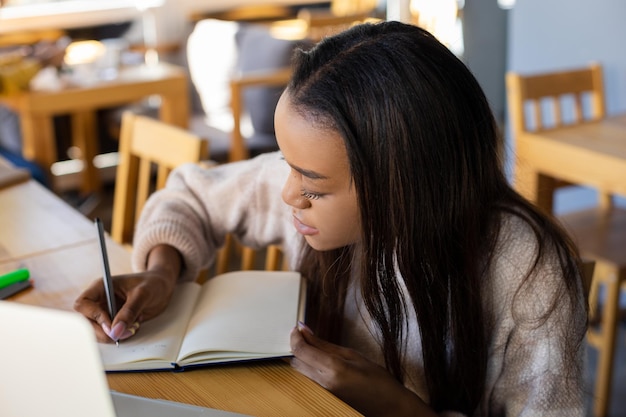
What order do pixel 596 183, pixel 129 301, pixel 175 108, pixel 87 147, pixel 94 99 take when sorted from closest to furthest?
pixel 129 301 < pixel 596 183 < pixel 94 99 < pixel 175 108 < pixel 87 147

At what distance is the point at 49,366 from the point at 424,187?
473 millimetres

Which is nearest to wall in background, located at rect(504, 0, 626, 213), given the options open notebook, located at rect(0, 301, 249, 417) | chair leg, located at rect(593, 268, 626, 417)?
chair leg, located at rect(593, 268, 626, 417)

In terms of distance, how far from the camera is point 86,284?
3.76 ft

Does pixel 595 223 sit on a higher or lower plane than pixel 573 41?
lower

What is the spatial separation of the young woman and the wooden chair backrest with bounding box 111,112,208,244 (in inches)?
22.2

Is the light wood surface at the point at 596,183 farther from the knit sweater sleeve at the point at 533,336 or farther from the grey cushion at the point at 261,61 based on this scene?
the grey cushion at the point at 261,61

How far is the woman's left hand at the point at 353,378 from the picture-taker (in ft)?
2.77

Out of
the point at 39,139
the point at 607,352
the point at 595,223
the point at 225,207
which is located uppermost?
the point at 225,207

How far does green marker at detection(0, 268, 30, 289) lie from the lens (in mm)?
1134

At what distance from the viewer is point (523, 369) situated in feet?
2.91

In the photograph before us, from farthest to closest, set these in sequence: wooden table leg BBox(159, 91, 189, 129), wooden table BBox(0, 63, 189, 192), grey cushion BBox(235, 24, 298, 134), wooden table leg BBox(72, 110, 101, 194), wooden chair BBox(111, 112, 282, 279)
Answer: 1. wooden table leg BBox(72, 110, 101, 194)
2. grey cushion BBox(235, 24, 298, 134)
3. wooden table leg BBox(159, 91, 189, 129)
4. wooden table BBox(0, 63, 189, 192)
5. wooden chair BBox(111, 112, 282, 279)

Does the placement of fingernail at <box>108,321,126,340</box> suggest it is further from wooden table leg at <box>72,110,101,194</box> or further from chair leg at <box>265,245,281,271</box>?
wooden table leg at <box>72,110,101,194</box>

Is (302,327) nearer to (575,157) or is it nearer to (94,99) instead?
(575,157)

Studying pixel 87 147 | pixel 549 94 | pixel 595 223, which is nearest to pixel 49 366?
pixel 595 223
